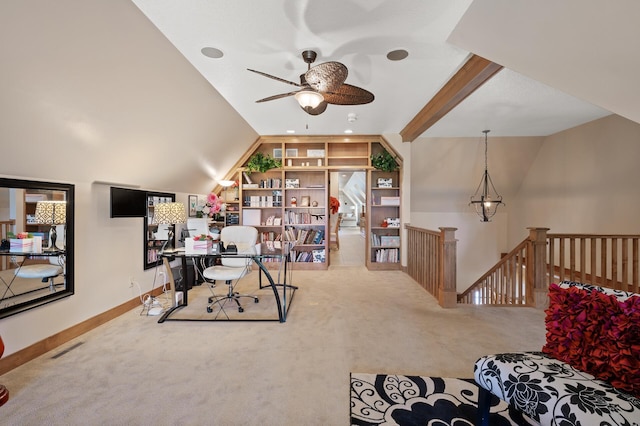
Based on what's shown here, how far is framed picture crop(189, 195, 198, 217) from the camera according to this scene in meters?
4.74

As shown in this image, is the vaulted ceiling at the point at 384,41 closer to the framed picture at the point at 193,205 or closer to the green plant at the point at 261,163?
the green plant at the point at 261,163

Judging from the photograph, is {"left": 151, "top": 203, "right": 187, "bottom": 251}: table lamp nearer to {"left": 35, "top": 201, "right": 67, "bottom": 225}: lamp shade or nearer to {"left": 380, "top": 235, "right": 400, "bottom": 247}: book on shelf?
{"left": 35, "top": 201, "right": 67, "bottom": 225}: lamp shade

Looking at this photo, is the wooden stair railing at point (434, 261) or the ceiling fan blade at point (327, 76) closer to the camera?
the ceiling fan blade at point (327, 76)

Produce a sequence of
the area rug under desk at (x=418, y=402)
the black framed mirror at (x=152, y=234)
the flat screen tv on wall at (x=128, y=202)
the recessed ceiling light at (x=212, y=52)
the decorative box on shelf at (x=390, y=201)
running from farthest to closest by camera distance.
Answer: the decorative box on shelf at (x=390, y=201) < the black framed mirror at (x=152, y=234) < the flat screen tv on wall at (x=128, y=202) < the recessed ceiling light at (x=212, y=52) < the area rug under desk at (x=418, y=402)

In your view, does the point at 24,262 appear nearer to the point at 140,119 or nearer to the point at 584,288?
the point at 140,119

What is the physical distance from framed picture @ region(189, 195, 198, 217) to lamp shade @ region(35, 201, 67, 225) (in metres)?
2.22

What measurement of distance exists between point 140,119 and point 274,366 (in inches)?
103

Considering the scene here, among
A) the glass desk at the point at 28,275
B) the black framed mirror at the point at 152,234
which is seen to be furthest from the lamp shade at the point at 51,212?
the black framed mirror at the point at 152,234

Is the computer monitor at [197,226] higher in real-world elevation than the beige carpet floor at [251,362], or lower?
higher

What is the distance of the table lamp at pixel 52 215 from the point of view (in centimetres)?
236

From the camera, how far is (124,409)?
1680 mm

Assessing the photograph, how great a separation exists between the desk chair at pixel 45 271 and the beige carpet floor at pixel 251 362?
0.62 m

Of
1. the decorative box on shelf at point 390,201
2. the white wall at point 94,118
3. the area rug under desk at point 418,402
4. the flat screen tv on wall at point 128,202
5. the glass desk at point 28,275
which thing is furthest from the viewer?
the decorative box on shelf at point 390,201

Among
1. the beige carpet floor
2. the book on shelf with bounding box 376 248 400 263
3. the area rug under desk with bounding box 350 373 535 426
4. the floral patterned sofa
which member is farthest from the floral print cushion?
the book on shelf with bounding box 376 248 400 263
